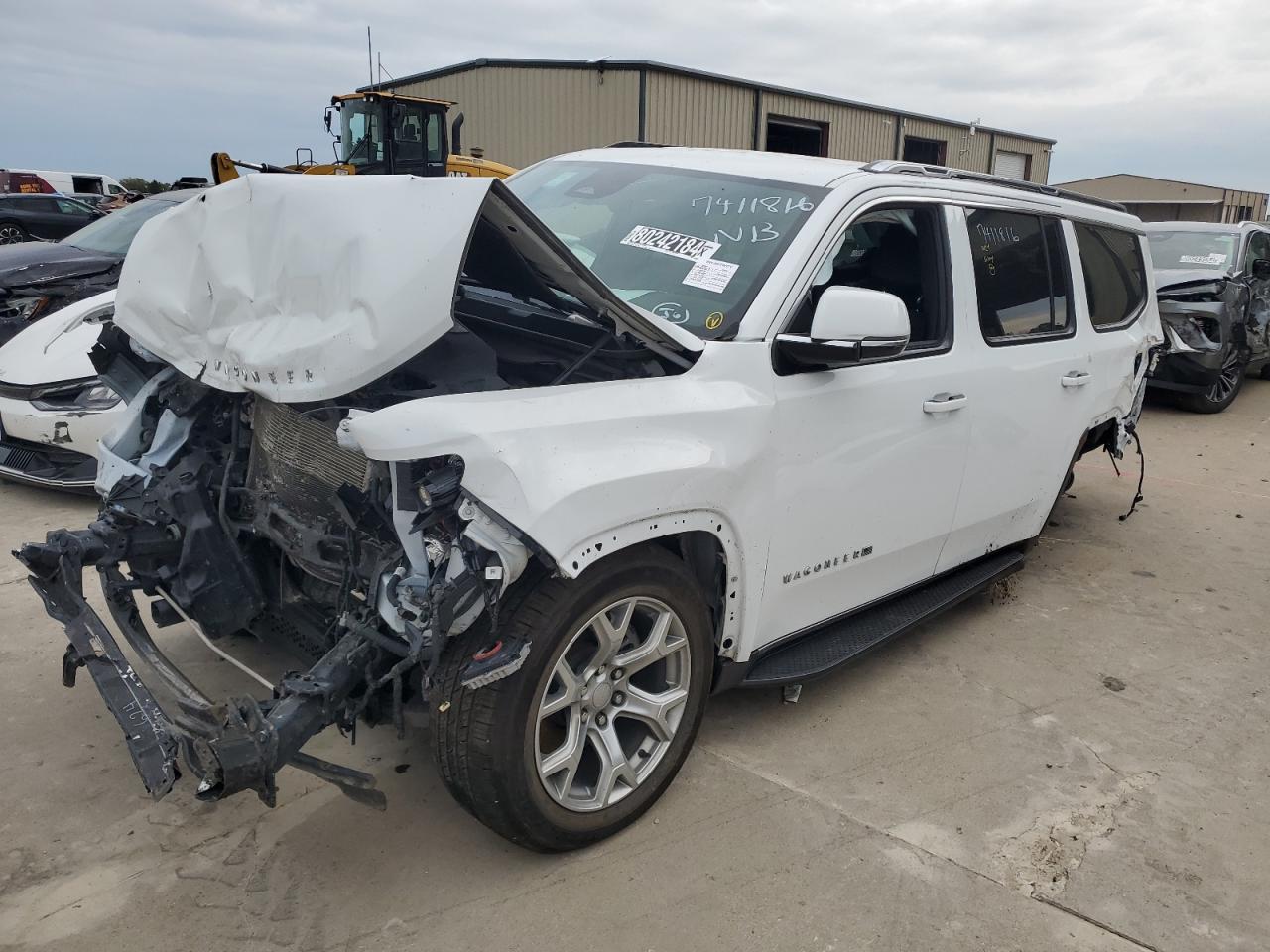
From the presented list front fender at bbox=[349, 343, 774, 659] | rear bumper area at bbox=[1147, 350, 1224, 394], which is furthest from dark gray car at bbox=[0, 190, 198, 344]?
rear bumper area at bbox=[1147, 350, 1224, 394]

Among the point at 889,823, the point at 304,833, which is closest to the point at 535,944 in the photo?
the point at 304,833

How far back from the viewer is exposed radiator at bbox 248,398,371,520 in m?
2.71

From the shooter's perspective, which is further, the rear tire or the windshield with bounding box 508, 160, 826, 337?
the rear tire

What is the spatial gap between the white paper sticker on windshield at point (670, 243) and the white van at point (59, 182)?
28.9m

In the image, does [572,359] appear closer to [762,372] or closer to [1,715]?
[762,372]

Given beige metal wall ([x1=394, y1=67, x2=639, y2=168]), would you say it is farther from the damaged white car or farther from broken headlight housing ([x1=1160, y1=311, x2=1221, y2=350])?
the damaged white car

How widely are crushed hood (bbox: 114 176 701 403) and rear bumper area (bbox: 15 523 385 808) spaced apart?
686 mm

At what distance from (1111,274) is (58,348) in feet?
18.9

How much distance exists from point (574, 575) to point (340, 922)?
1090 mm

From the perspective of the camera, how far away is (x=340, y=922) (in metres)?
2.41

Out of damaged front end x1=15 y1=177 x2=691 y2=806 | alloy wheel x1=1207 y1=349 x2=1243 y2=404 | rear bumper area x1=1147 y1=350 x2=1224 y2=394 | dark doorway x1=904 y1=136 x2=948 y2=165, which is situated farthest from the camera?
dark doorway x1=904 y1=136 x2=948 y2=165

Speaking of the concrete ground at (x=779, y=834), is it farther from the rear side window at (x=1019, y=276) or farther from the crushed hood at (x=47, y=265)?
the crushed hood at (x=47, y=265)

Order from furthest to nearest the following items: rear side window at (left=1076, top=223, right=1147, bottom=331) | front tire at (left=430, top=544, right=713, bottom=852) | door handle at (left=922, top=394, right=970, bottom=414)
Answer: rear side window at (left=1076, top=223, right=1147, bottom=331), door handle at (left=922, top=394, right=970, bottom=414), front tire at (left=430, top=544, right=713, bottom=852)

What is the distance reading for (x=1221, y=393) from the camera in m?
9.80
